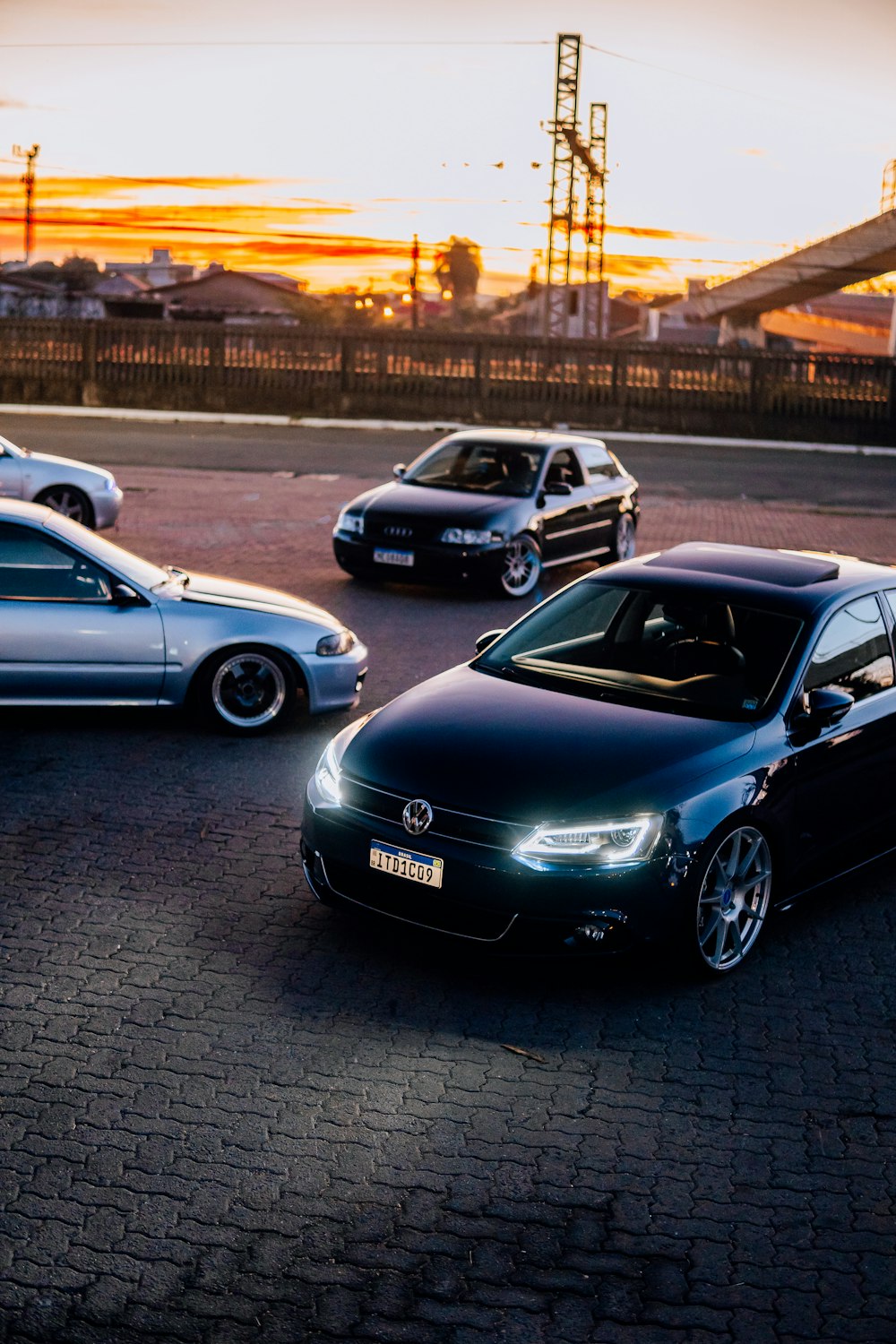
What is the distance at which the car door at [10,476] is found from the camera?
1694 cm

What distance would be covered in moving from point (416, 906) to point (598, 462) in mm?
11504

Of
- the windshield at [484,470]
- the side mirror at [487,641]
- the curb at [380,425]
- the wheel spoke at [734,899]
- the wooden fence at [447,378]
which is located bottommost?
the wheel spoke at [734,899]

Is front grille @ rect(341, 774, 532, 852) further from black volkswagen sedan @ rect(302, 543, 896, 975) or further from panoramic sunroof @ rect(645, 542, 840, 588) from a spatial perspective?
panoramic sunroof @ rect(645, 542, 840, 588)

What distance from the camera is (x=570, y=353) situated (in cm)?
4269

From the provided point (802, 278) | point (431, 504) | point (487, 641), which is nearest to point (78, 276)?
point (802, 278)

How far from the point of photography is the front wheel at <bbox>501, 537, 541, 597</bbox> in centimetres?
1509

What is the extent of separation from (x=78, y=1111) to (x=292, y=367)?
131 ft

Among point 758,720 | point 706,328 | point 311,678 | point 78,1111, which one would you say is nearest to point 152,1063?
point 78,1111

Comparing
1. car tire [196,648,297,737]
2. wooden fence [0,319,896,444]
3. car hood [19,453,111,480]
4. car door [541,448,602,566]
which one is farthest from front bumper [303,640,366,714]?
wooden fence [0,319,896,444]

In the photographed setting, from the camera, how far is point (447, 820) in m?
6.02

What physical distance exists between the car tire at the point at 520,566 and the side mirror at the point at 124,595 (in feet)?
19.6

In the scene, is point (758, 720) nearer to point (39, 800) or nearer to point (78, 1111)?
point (78, 1111)

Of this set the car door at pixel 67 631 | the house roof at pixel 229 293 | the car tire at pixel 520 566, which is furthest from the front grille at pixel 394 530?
the house roof at pixel 229 293

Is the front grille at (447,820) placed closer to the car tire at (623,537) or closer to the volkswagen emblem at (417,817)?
the volkswagen emblem at (417,817)
